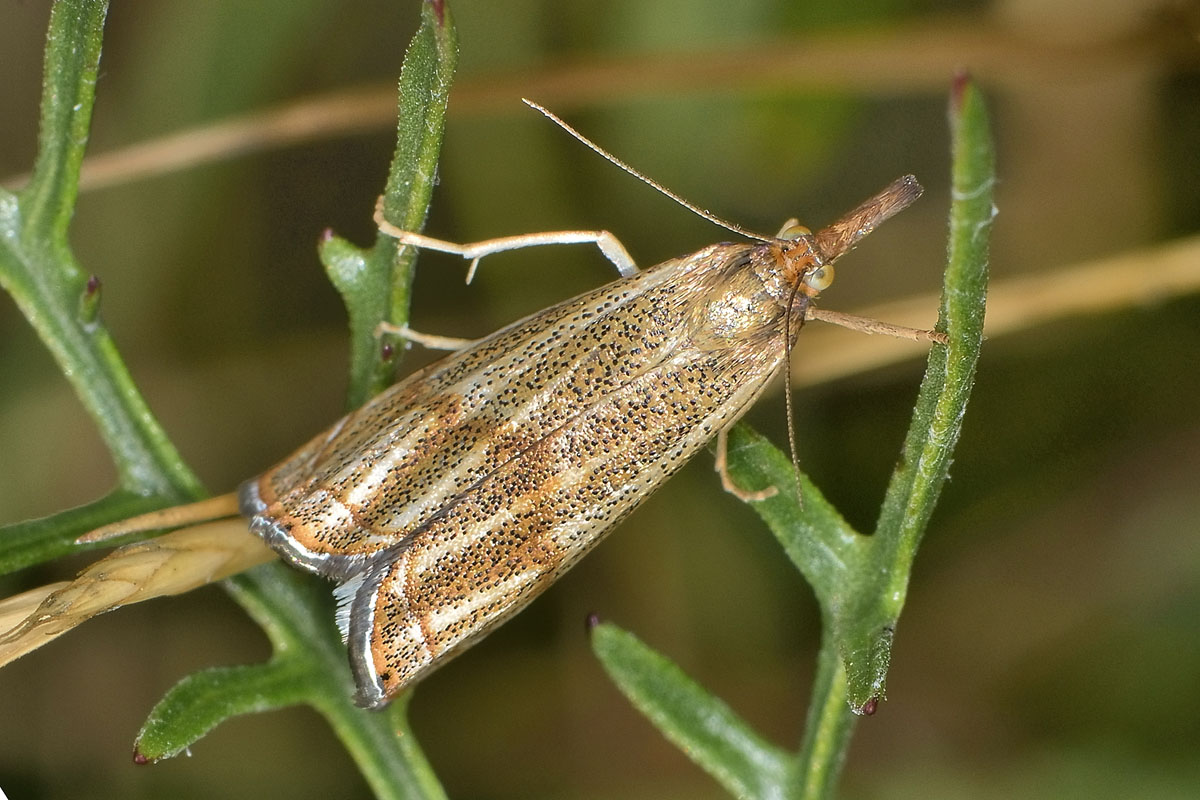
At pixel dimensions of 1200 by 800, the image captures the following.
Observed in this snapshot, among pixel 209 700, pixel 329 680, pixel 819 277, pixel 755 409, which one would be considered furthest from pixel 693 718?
pixel 755 409

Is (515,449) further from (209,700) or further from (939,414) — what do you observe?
(939,414)

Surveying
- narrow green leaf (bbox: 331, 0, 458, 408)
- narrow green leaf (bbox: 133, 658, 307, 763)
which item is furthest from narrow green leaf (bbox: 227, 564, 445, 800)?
narrow green leaf (bbox: 331, 0, 458, 408)

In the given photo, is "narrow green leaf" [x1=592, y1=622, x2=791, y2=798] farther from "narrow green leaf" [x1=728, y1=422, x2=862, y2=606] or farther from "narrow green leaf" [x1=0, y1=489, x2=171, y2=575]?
"narrow green leaf" [x1=0, y1=489, x2=171, y2=575]

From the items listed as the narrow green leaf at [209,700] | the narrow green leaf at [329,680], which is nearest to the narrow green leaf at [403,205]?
the narrow green leaf at [329,680]

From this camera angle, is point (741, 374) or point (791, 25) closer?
point (741, 374)

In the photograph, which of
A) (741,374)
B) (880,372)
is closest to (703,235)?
(880,372)

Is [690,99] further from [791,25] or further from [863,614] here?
[863,614]
